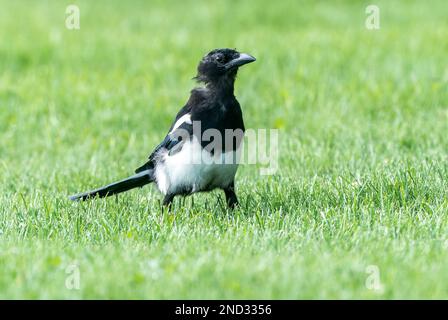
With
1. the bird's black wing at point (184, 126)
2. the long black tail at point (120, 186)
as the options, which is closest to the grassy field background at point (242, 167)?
the long black tail at point (120, 186)

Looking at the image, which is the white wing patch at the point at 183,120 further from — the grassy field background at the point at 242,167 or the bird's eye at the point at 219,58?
the grassy field background at the point at 242,167

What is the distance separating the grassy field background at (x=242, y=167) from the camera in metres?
4.62

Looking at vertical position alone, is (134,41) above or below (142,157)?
above

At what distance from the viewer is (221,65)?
6211 millimetres

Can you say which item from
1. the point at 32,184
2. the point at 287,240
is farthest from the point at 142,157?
the point at 287,240

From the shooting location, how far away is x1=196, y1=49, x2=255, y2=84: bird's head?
6188mm

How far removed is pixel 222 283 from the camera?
4480 millimetres

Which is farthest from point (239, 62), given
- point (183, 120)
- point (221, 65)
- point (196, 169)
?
point (196, 169)

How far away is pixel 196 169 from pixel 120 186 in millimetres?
868

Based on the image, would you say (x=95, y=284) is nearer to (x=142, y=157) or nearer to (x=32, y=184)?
(x=32, y=184)

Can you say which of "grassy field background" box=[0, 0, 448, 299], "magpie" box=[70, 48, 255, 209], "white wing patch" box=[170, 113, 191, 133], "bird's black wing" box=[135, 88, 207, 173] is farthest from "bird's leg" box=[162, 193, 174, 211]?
"white wing patch" box=[170, 113, 191, 133]

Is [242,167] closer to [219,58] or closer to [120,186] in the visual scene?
[120,186]

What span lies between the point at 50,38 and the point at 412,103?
17.8 feet

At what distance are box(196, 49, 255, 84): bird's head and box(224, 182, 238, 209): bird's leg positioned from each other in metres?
0.79
